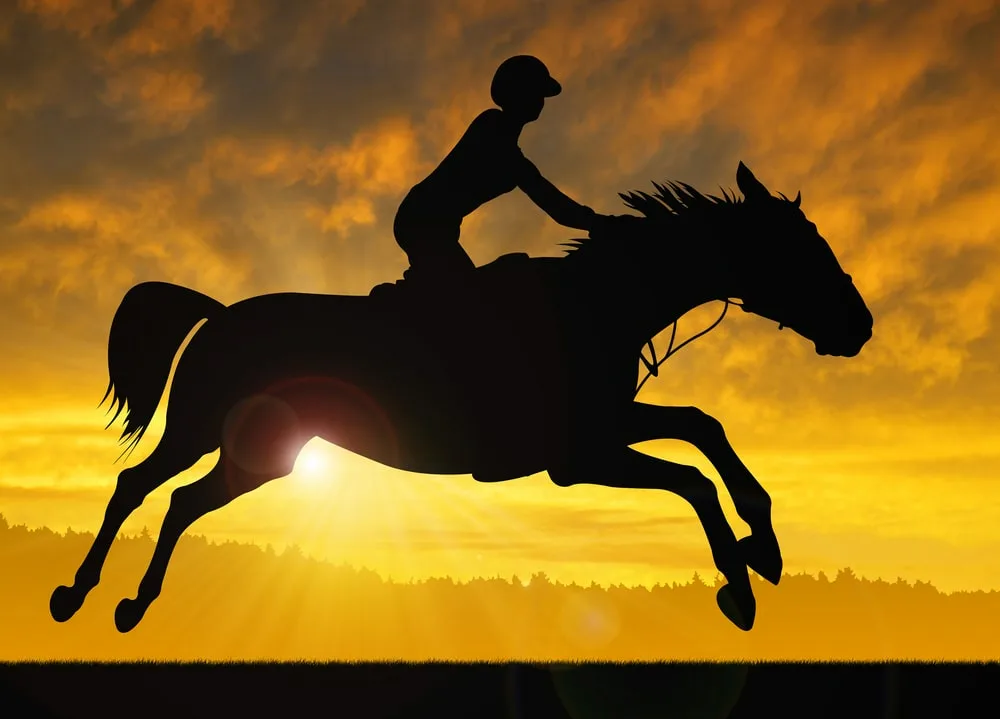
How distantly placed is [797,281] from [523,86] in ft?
8.25

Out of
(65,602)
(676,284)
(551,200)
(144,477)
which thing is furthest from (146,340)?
(676,284)

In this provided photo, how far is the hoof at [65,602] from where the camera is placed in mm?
8281

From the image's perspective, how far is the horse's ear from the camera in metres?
8.37

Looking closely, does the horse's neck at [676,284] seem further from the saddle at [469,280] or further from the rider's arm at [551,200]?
the saddle at [469,280]

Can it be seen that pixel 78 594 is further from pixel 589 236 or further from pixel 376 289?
pixel 589 236

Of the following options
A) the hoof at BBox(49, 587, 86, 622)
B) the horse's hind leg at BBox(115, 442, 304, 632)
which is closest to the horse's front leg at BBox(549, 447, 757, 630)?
the horse's hind leg at BBox(115, 442, 304, 632)

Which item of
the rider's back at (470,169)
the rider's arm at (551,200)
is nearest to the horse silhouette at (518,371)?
the rider's arm at (551,200)

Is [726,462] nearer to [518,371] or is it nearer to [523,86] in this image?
[518,371]

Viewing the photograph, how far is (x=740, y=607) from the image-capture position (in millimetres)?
7652

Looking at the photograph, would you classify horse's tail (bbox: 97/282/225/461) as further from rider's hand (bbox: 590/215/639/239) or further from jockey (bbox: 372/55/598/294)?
rider's hand (bbox: 590/215/639/239)

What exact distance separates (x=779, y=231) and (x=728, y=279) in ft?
1.75
